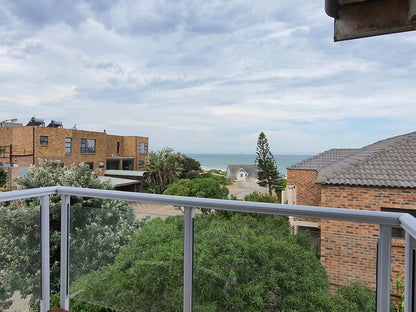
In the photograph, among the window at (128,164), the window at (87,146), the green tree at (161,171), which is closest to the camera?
the window at (87,146)

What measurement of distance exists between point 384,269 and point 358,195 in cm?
802

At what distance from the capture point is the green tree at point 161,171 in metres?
23.0

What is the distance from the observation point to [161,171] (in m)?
23.3

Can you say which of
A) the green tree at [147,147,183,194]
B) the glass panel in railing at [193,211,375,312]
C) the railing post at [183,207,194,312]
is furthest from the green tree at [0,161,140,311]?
the green tree at [147,147,183,194]

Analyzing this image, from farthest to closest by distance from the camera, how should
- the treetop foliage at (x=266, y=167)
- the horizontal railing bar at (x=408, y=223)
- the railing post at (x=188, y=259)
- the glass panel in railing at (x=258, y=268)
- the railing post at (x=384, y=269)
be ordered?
the treetop foliage at (x=266, y=167), the railing post at (x=188, y=259), the glass panel in railing at (x=258, y=268), the railing post at (x=384, y=269), the horizontal railing bar at (x=408, y=223)

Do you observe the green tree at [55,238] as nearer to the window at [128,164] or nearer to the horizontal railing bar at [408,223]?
the horizontal railing bar at [408,223]

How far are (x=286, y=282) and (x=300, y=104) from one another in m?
32.3

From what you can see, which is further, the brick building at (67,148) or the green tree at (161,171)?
the green tree at (161,171)

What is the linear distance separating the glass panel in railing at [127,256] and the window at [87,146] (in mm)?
21769

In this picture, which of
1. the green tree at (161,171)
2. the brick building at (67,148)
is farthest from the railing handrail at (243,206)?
the green tree at (161,171)

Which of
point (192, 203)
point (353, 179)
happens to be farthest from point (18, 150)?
point (192, 203)

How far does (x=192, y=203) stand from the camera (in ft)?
4.74

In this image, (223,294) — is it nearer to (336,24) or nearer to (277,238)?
(277,238)

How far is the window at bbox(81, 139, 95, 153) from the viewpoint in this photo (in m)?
21.7
